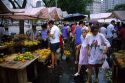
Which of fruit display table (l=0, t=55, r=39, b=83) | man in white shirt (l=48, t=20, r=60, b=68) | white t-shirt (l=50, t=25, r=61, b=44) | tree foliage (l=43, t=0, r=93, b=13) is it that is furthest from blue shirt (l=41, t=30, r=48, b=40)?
tree foliage (l=43, t=0, r=93, b=13)

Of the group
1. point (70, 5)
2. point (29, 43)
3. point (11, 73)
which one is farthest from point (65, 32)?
point (70, 5)

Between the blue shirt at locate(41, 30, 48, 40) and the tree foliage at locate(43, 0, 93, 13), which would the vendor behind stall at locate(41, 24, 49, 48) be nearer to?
the blue shirt at locate(41, 30, 48, 40)

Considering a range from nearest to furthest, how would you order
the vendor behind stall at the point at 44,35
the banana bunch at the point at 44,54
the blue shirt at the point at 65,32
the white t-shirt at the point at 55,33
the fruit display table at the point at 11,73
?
the fruit display table at the point at 11,73 < the banana bunch at the point at 44,54 < the white t-shirt at the point at 55,33 < the vendor behind stall at the point at 44,35 < the blue shirt at the point at 65,32

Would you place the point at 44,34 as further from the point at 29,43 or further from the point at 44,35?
the point at 29,43

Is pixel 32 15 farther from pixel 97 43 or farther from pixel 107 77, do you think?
pixel 97 43

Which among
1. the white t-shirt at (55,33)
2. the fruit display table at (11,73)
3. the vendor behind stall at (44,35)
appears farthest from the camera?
the vendor behind stall at (44,35)

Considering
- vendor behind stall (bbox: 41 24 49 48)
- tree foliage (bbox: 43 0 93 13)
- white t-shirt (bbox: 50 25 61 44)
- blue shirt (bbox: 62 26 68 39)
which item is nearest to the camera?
white t-shirt (bbox: 50 25 61 44)

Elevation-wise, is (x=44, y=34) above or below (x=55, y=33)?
below

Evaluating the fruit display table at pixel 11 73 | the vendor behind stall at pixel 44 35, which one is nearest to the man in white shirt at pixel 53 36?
the vendor behind stall at pixel 44 35

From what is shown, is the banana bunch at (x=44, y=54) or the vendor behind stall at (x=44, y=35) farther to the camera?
the vendor behind stall at (x=44, y=35)

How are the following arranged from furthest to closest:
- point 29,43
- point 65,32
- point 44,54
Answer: point 65,32 < point 29,43 < point 44,54

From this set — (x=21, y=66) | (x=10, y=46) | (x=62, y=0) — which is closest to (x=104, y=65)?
(x=21, y=66)

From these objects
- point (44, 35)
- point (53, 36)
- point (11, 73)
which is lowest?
point (44, 35)

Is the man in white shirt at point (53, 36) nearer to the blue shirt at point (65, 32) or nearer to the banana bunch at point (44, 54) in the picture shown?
the banana bunch at point (44, 54)
